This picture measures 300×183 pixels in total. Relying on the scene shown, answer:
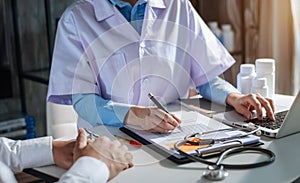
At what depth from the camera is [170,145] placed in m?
0.97

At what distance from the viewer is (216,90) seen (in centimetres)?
132

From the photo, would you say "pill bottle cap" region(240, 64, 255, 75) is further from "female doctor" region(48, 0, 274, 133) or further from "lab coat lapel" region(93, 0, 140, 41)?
"lab coat lapel" region(93, 0, 140, 41)

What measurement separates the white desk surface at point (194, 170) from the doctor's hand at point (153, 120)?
0.07 m

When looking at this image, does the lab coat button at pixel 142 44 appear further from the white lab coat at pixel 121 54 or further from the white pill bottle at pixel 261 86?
the white pill bottle at pixel 261 86

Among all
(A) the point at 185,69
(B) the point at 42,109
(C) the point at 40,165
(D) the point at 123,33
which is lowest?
(B) the point at 42,109

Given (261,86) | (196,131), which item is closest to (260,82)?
(261,86)

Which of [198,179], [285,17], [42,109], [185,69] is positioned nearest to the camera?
[198,179]

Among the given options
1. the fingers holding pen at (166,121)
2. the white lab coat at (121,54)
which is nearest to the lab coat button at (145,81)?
the white lab coat at (121,54)

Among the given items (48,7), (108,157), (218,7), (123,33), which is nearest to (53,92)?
(123,33)

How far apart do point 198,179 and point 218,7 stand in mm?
1936

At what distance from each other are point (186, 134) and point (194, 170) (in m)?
0.17

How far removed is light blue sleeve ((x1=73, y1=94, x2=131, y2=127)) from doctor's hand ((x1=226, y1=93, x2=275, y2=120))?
30cm

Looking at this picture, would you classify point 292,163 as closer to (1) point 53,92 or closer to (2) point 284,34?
(1) point 53,92

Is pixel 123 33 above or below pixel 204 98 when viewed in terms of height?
above
